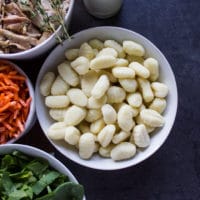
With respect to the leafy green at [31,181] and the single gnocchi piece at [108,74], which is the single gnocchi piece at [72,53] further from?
the leafy green at [31,181]

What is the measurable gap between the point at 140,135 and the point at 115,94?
0.32 feet

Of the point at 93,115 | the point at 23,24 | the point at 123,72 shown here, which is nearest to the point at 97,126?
the point at 93,115

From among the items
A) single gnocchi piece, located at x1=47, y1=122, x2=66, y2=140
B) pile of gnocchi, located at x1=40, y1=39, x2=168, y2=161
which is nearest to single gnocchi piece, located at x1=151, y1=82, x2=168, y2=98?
pile of gnocchi, located at x1=40, y1=39, x2=168, y2=161

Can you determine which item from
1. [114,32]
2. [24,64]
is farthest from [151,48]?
[24,64]

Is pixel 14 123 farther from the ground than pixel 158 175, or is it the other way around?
pixel 14 123

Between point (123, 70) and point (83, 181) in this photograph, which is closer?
point (123, 70)

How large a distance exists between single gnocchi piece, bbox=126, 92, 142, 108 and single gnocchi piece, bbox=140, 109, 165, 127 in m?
0.02

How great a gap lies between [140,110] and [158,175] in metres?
0.20

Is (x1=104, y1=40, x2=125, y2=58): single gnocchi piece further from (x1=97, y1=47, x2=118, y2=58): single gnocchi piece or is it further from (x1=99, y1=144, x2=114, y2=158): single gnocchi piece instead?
(x1=99, y1=144, x2=114, y2=158): single gnocchi piece

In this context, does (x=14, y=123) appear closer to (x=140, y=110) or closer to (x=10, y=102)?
(x=10, y=102)

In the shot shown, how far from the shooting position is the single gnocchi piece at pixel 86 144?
1.07 meters

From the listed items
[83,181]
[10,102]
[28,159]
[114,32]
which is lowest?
[83,181]

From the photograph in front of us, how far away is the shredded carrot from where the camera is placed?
1.07 metres

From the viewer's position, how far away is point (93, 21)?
1.23 meters
